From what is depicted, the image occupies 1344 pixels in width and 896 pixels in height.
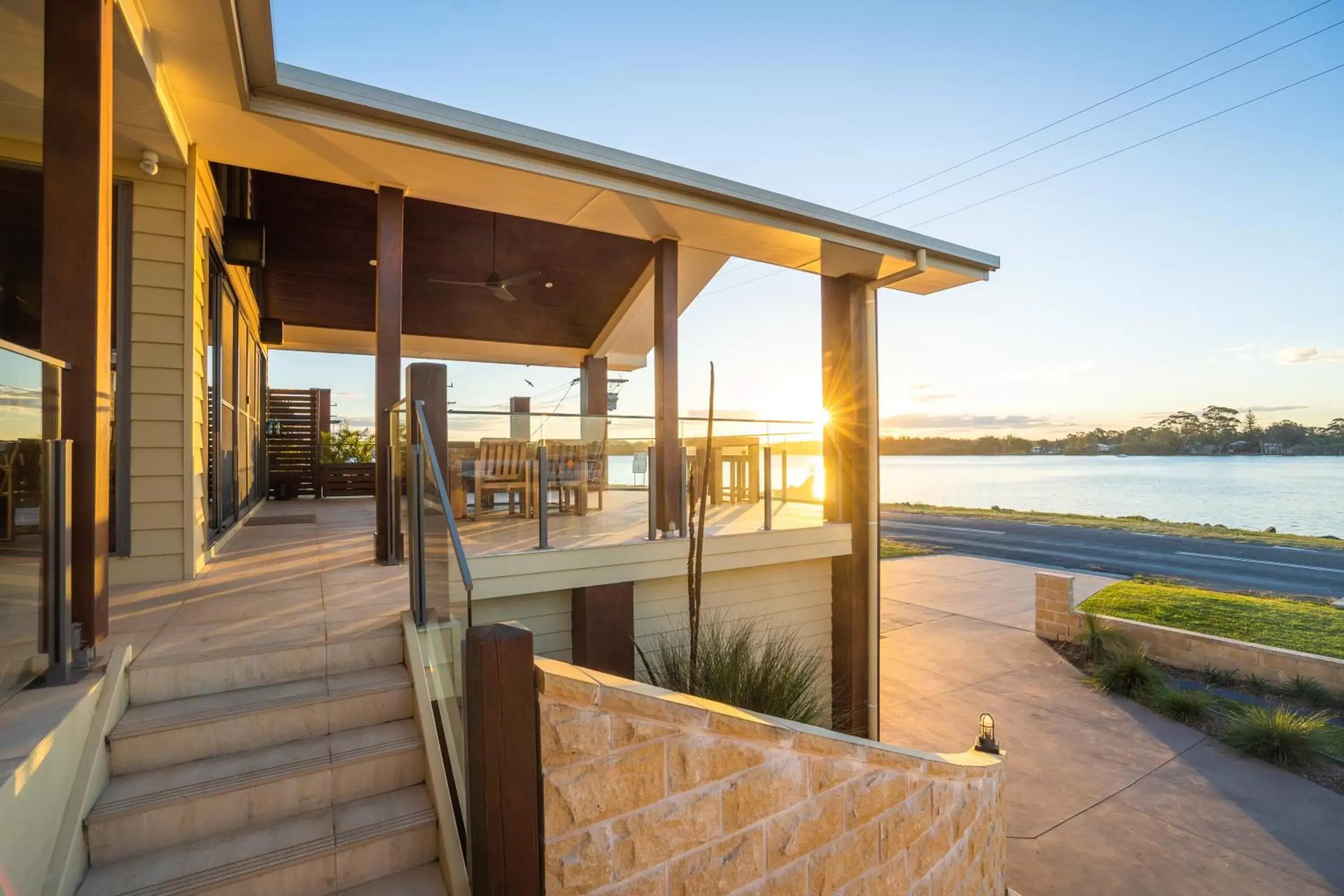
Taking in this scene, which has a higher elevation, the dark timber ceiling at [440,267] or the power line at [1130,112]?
the power line at [1130,112]

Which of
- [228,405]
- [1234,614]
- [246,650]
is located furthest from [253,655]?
[1234,614]

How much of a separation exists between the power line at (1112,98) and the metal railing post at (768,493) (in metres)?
3.27

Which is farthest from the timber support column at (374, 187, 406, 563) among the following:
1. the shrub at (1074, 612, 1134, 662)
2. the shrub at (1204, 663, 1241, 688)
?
the shrub at (1204, 663, 1241, 688)

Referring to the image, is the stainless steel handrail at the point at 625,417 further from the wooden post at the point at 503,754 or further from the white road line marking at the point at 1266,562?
the white road line marking at the point at 1266,562

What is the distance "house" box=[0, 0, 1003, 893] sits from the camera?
1828mm

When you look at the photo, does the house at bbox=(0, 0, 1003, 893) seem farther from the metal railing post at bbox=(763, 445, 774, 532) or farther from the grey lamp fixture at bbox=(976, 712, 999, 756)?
the grey lamp fixture at bbox=(976, 712, 999, 756)

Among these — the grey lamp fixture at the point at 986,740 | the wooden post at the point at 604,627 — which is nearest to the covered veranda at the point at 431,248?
the wooden post at the point at 604,627

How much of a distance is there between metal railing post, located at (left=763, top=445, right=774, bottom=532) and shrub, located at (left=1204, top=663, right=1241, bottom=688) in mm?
5801

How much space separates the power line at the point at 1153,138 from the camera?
39.7ft

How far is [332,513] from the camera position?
7.78 m

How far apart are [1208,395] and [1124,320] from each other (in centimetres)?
1095

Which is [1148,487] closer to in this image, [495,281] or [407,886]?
[495,281]

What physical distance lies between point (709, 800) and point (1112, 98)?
1893 cm

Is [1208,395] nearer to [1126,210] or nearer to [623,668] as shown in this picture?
[1126,210]
